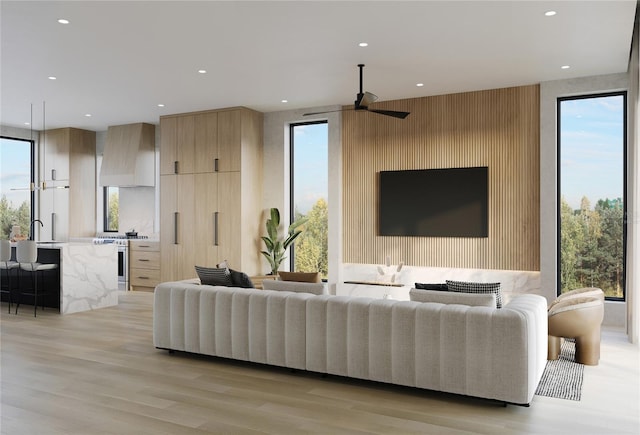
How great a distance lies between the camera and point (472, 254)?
22.6ft

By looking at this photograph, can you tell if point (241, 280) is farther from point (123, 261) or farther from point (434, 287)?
point (123, 261)

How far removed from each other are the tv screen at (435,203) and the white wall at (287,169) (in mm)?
687

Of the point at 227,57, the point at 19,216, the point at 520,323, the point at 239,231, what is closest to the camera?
the point at 520,323

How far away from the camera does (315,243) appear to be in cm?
815

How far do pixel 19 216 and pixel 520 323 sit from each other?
376 inches

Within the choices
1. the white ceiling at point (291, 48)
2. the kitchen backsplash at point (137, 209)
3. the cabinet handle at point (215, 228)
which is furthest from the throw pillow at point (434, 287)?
the kitchen backsplash at point (137, 209)

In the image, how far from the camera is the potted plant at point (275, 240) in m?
8.02

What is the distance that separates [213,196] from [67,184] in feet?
10.8

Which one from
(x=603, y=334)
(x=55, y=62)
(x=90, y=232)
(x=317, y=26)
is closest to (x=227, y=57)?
(x=317, y=26)

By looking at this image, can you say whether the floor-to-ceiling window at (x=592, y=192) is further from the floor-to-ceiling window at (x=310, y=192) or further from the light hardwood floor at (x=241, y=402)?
the floor-to-ceiling window at (x=310, y=192)

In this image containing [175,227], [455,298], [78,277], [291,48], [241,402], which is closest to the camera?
[241,402]

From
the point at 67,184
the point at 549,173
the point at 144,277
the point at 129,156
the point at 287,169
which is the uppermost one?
the point at 129,156

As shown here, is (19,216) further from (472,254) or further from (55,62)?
(472,254)

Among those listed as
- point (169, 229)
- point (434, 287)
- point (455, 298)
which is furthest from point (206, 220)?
point (455, 298)
